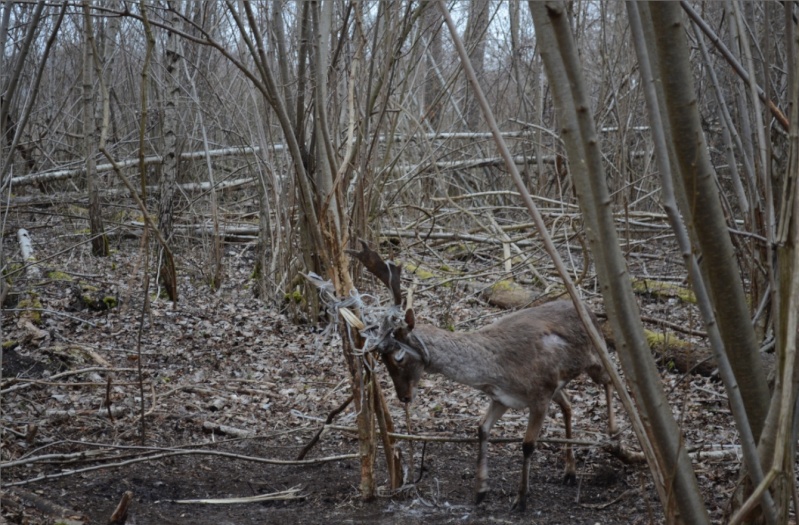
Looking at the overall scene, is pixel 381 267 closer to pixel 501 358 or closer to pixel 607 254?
pixel 501 358

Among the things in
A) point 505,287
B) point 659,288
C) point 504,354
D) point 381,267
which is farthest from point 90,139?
point 381,267

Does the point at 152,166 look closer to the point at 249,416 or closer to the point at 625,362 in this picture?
the point at 249,416

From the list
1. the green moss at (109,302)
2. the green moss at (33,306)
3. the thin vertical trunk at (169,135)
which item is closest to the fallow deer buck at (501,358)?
the green moss at (33,306)

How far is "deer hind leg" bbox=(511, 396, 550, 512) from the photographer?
534cm

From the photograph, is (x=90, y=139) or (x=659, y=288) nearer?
(x=659, y=288)

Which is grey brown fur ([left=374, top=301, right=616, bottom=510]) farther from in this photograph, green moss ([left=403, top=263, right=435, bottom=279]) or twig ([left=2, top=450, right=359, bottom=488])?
green moss ([left=403, top=263, right=435, bottom=279])

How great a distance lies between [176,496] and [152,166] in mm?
11239

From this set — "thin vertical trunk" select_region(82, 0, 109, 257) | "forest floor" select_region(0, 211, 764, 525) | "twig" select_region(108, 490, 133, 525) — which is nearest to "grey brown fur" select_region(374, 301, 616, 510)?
"forest floor" select_region(0, 211, 764, 525)

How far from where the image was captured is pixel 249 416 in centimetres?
734

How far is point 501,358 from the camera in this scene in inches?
222

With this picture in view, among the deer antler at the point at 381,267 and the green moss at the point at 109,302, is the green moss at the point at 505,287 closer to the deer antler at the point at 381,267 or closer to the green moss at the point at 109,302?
the green moss at the point at 109,302

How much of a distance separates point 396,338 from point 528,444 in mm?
1235

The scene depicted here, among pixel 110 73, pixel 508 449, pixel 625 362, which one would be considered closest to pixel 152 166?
pixel 110 73

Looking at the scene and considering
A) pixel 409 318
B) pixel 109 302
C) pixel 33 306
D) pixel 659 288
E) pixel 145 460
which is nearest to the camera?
pixel 409 318
